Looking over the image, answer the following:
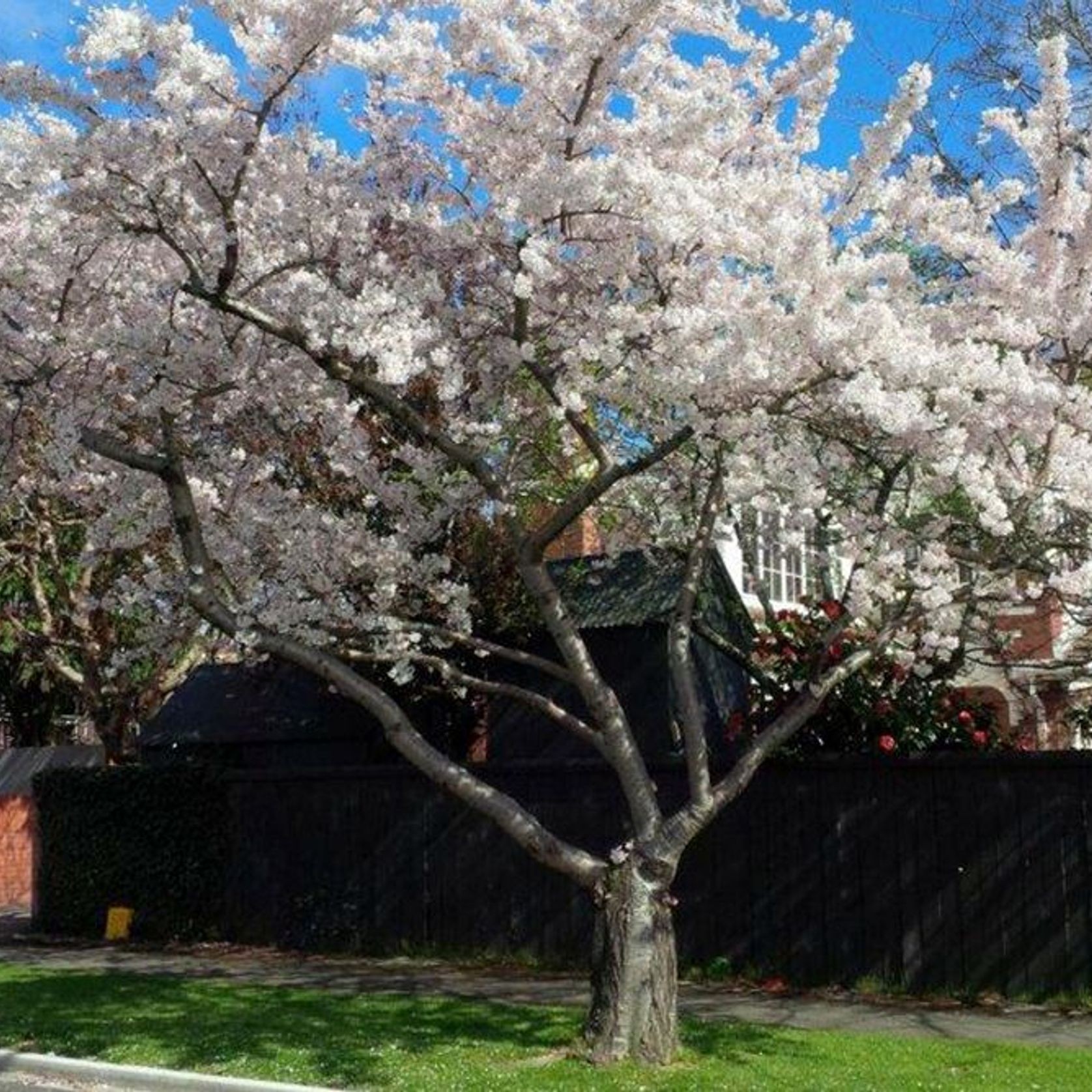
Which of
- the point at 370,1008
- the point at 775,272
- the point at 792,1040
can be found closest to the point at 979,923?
the point at 792,1040

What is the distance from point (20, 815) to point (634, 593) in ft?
45.7

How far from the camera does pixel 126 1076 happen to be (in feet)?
32.5

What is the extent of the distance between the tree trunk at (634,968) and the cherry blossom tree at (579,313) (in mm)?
24

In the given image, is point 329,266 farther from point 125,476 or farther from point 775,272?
point 775,272

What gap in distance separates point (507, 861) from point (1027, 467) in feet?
23.2

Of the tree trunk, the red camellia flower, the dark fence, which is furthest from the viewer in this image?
the red camellia flower

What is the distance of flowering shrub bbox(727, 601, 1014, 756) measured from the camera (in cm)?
1437

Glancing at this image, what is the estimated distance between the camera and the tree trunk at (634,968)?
9938mm

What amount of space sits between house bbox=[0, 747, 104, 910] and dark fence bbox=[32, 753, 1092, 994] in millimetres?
9266

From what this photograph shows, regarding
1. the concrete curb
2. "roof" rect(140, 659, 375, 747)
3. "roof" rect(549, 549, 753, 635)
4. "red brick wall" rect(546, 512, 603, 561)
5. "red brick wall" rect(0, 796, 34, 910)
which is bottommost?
the concrete curb

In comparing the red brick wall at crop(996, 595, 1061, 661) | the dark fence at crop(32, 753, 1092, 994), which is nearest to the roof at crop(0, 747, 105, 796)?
the dark fence at crop(32, 753, 1092, 994)

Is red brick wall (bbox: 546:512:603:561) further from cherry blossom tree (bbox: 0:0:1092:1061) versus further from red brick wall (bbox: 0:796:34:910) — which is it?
red brick wall (bbox: 0:796:34:910)

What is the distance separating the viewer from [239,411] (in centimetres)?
1363

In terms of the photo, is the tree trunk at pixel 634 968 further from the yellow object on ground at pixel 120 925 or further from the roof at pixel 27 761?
the roof at pixel 27 761
